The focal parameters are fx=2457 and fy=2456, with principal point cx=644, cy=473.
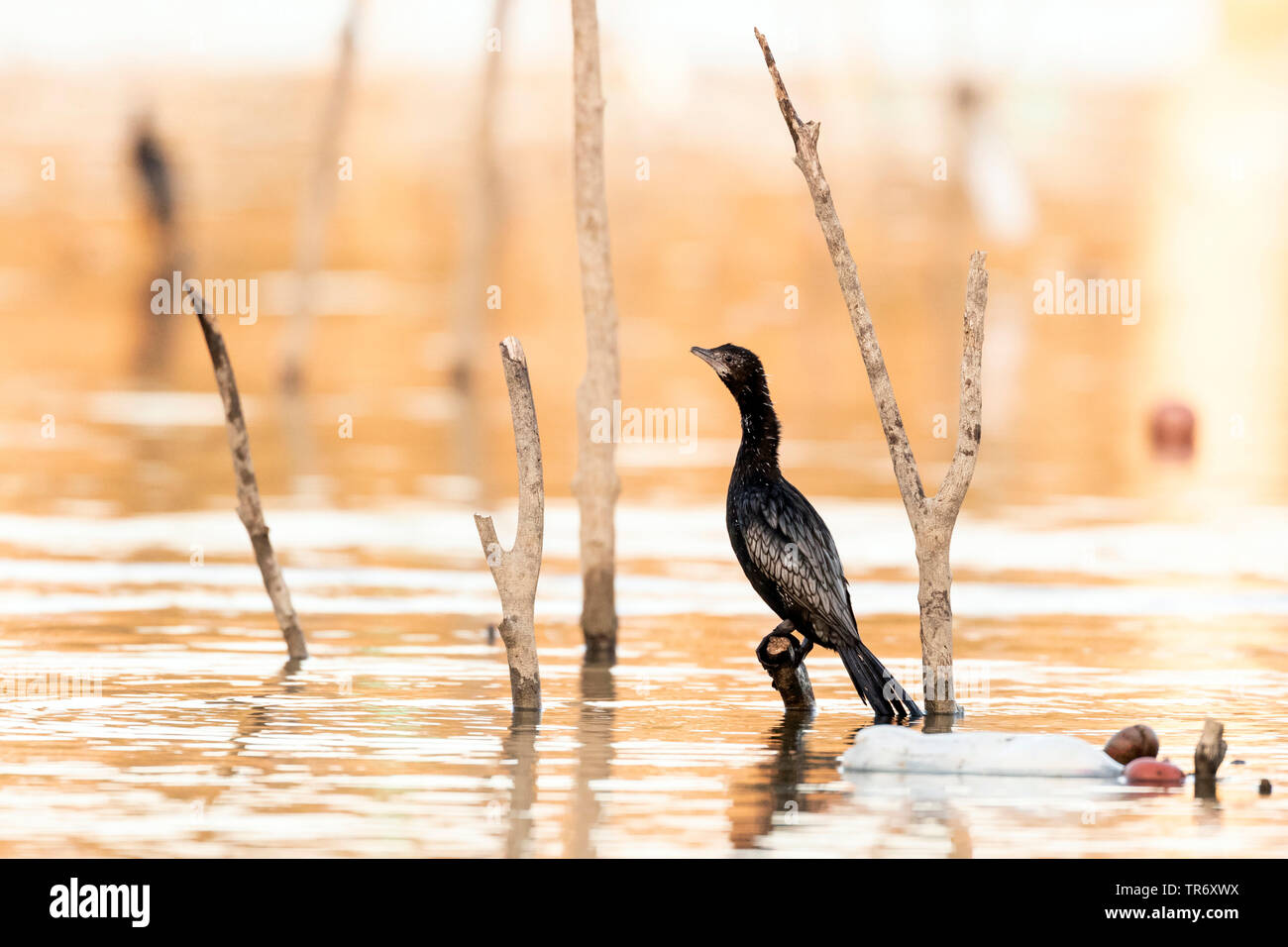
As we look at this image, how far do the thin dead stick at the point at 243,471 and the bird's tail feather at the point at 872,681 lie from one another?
406cm

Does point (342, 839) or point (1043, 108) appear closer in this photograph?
point (342, 839)

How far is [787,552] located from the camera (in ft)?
44.7

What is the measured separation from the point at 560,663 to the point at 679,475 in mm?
12817

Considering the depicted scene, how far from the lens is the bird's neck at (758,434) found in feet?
46.1

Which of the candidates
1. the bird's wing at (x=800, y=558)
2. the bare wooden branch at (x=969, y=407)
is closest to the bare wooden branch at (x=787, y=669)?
the bird's wing at (x=800, y=558)

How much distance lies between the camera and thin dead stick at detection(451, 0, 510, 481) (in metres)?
33.6

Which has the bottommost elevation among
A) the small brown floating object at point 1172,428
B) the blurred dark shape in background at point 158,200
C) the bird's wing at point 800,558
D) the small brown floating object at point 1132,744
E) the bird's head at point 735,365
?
the small brown floating object at point 1132,744

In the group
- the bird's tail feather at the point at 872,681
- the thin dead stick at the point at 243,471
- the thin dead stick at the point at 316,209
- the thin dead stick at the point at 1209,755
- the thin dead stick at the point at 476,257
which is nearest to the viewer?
the thin dead stick at the point at 1209,755

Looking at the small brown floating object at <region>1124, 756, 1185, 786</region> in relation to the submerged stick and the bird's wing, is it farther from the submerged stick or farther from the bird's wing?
the bird's wing

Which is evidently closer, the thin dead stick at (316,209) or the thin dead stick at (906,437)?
the thin dead stick at (906,437)

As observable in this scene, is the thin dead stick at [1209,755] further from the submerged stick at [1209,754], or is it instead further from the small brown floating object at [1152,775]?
the small brown floating object at [1152,775]
